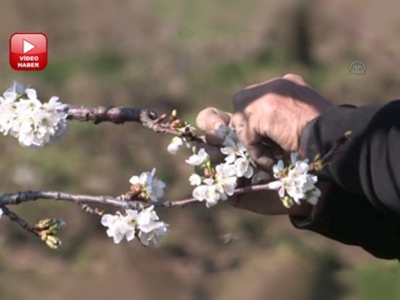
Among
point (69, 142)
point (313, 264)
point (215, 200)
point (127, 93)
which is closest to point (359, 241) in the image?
point (215, 200)

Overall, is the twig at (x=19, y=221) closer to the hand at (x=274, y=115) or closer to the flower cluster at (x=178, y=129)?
the flower cluster at (x=178, y=129)

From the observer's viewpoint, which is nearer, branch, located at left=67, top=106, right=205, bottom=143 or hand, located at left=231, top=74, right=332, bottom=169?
branch, located at left=67, top=106, right=205, bottom=143

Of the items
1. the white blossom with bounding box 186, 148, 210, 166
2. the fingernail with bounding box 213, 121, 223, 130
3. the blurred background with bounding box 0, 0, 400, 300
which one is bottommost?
the blurred background with bounding box 0, 0, 400, 300

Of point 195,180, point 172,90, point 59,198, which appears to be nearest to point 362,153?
point 195,180

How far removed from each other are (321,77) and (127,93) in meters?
1.15

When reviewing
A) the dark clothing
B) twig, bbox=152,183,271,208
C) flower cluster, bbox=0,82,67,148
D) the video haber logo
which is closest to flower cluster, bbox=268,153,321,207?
twig, bbox=152,183,271,208

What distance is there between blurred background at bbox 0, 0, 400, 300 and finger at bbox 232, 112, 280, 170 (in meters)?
1.51

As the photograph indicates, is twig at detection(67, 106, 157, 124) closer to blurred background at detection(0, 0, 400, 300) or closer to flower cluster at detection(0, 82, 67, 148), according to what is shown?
flower cluster at detection(0, 82, 67, 148)

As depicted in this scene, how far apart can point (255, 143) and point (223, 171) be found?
0.14 m

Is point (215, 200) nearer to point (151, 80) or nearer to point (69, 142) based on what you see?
point (69, 142)

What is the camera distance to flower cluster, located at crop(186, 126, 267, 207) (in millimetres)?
1075

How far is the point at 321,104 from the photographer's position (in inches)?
52.9

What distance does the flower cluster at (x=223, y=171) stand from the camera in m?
1.07

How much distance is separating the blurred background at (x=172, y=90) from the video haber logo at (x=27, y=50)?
1.40 metres
